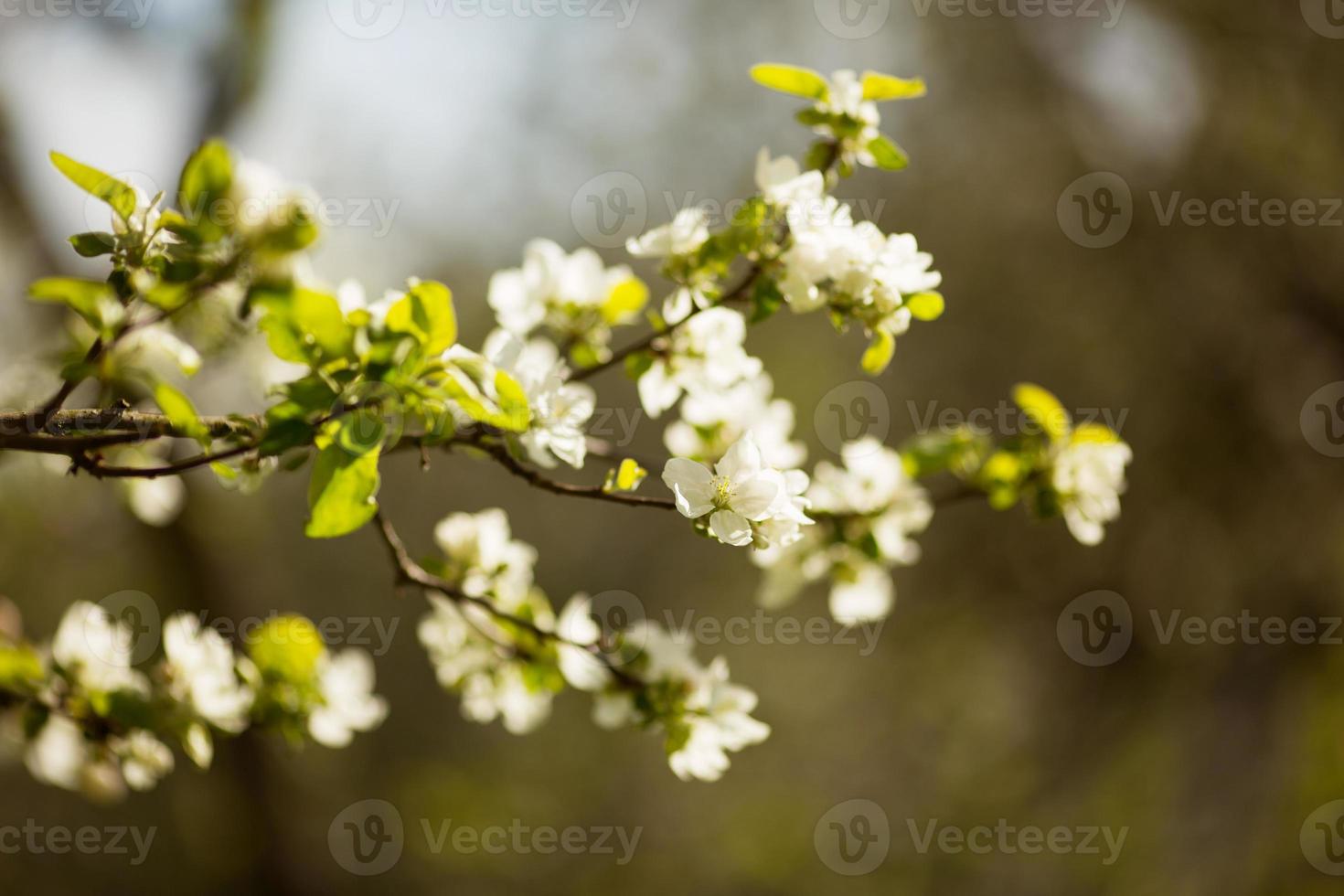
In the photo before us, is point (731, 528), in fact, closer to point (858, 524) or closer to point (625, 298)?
point (625, 298)

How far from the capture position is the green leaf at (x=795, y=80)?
91cm

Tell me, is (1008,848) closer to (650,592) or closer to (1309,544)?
(1309,544)

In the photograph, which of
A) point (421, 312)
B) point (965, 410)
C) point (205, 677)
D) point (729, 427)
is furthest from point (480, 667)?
point (965, 410)

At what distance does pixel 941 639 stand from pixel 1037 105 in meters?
2.65

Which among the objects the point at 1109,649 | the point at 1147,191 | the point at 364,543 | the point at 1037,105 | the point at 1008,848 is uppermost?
the point at 1037,105

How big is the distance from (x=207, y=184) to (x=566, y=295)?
0.52m

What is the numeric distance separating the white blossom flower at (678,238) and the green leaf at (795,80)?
0.15m

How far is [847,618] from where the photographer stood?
50.8 inches

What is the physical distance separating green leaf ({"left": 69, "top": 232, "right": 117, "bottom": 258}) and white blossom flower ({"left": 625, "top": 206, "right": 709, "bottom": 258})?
457 mm

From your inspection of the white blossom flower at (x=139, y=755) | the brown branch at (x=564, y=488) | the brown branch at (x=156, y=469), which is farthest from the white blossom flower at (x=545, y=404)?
the white blossom flower at (x=139, y=755)

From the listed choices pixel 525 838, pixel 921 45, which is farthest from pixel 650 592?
pixel 921 45

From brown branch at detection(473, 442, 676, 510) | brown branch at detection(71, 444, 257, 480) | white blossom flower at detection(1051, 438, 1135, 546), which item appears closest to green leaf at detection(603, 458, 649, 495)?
brown branch at detection(473, 442, 676, 510)

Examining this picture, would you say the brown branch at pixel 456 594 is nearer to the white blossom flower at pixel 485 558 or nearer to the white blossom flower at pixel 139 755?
the white blossom flower at pixel 485 558

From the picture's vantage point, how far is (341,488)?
26.5 inches
